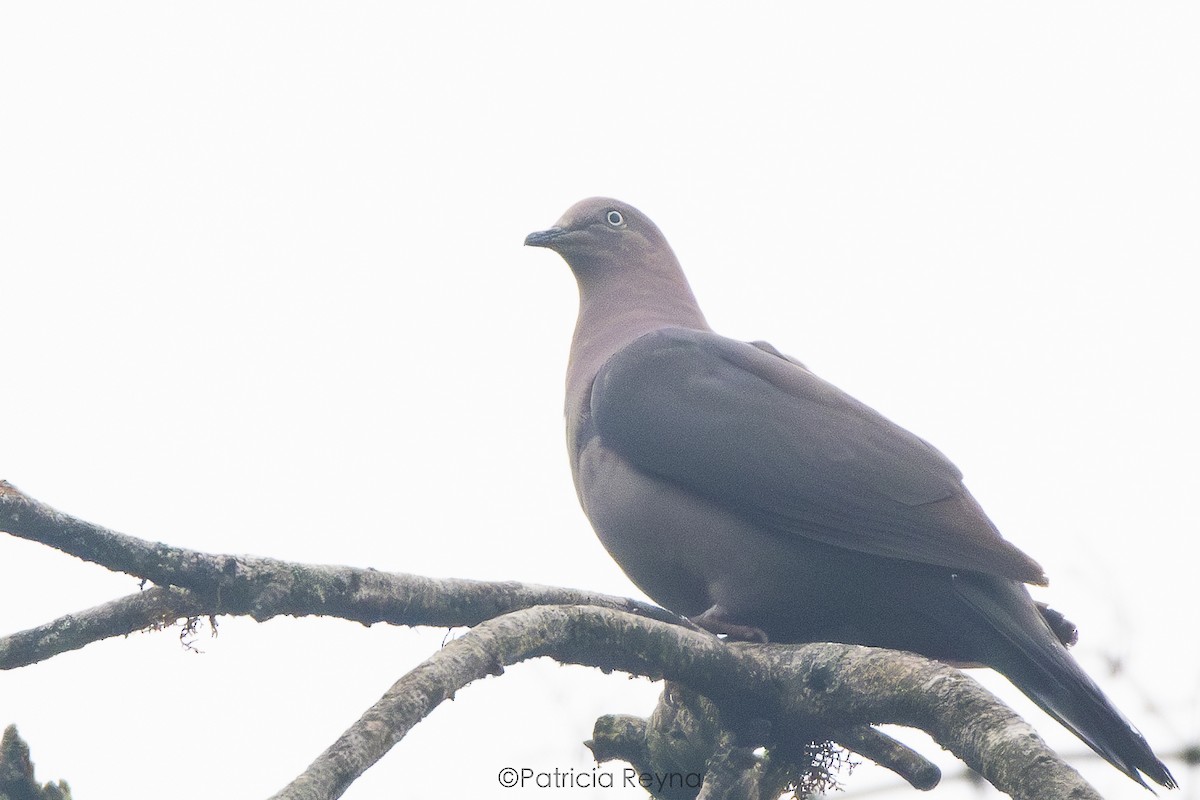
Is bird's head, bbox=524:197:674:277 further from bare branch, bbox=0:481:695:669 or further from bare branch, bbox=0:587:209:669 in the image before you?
bare branch, bbox=0:587:209:669

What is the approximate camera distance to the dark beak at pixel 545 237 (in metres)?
5.96

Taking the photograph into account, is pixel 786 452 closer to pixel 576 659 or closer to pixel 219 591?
pixel 576 659

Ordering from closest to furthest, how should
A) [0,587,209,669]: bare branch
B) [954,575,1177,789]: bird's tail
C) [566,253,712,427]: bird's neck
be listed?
[0,587,209,669]: bare branch
[954,575,1177,789]: bird's tail
[566,253,712,427]: bird's neck

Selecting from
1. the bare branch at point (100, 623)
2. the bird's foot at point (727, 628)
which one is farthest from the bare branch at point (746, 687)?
the bare branch at point (100, 623)

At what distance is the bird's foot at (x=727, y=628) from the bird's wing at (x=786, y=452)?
1.04 feet

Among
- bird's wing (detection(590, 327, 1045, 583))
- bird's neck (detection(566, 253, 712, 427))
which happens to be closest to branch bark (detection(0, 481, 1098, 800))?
bird's wing (detection(590, 327, 1045, 583))

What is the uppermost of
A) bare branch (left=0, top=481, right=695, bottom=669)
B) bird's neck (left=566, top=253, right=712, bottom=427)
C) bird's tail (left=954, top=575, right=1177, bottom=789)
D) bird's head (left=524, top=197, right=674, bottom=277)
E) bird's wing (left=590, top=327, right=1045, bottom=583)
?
bird's head (left=524, top=197, right=674, bottom=277)

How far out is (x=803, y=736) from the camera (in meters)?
3.20

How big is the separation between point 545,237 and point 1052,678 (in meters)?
3.31

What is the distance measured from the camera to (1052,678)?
340cm

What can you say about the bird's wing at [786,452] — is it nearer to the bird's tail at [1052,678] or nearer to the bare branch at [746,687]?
the bird's tail at [1052,678]

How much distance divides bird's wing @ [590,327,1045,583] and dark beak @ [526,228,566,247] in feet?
4.34

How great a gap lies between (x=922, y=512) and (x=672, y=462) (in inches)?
31.8

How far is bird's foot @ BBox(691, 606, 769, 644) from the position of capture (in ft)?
12.7
